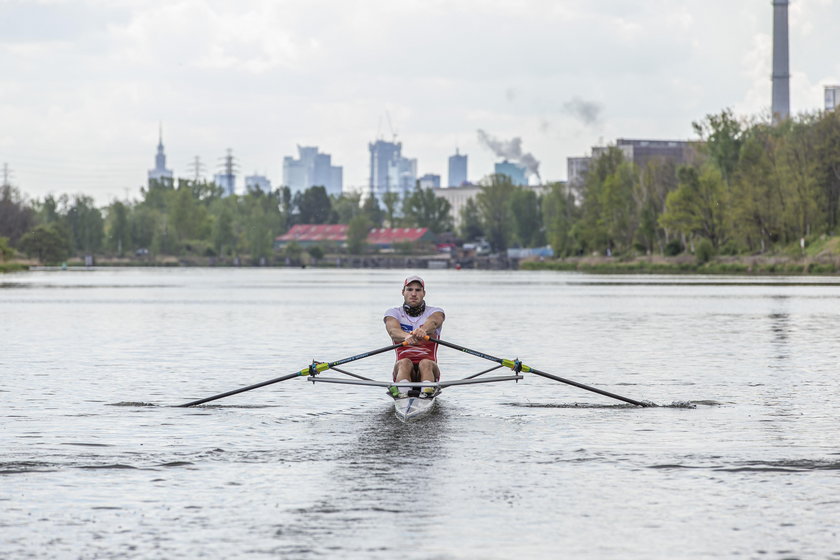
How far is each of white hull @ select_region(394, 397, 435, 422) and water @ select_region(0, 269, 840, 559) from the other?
340mm

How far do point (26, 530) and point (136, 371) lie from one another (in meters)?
20.1

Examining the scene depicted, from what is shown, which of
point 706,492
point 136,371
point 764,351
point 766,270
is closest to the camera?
point 706,492

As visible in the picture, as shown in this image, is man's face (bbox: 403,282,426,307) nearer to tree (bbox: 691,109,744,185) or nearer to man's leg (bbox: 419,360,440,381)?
man's leg (bbox: 419,360,440,381)

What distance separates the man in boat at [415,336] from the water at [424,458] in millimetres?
803

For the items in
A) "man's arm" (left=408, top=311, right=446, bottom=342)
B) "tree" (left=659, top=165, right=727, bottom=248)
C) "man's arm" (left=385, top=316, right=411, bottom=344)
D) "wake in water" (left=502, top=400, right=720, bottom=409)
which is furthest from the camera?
"tree" (left=659, top=165, right=727, bottom=248)

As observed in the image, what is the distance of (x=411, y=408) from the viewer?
23031 mm

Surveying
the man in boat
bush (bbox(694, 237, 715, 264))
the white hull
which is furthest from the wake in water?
bush (bbox(694, 237, 715, 264))

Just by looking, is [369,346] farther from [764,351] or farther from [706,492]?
[706,492]

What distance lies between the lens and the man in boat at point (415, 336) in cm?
2353

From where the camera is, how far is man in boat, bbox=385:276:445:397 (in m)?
23.5

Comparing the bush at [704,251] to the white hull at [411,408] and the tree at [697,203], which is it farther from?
the white hull at [411,408]

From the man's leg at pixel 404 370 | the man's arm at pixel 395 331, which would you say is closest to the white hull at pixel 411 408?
the man's leg at pixel 404 370

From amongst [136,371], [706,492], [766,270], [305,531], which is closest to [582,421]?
[706,492]

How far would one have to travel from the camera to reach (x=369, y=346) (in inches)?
1727
